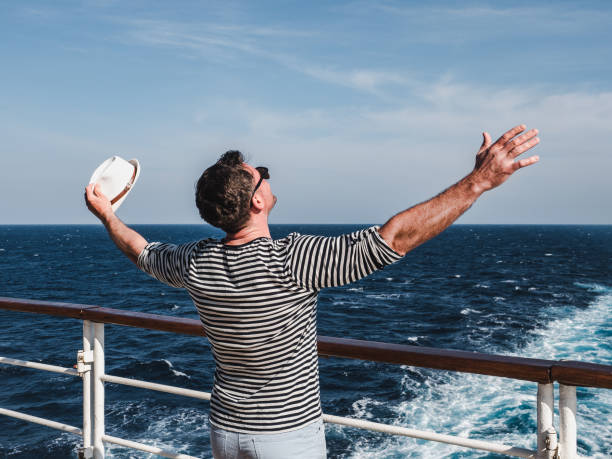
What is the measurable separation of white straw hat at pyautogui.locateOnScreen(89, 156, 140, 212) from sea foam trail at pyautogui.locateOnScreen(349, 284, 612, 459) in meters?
6.90

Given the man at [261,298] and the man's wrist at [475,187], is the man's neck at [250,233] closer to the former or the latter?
the man at [261,298]

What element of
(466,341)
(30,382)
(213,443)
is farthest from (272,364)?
(466,341)

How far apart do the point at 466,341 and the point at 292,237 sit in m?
16.3

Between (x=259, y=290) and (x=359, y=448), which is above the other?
(x=259, y=290)

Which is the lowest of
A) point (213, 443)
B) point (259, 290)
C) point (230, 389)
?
point (213, 443)

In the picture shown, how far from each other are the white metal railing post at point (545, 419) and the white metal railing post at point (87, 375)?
1.77 metres

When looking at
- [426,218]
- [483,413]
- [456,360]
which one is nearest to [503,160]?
[426,218]

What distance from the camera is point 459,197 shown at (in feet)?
3.97

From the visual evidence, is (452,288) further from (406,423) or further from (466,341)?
(406,423)

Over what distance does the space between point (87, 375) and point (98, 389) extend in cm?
8

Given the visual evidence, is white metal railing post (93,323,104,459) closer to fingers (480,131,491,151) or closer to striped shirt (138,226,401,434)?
striped shirt (138,226,401,434)

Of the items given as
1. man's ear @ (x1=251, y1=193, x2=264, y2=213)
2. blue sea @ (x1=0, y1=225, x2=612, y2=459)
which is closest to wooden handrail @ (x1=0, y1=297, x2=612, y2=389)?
man's ear @ (x1=251, y1=193, x2=264, y2=213)

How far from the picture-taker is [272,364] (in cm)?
138

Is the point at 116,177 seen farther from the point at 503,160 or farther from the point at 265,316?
the point at 503,160
